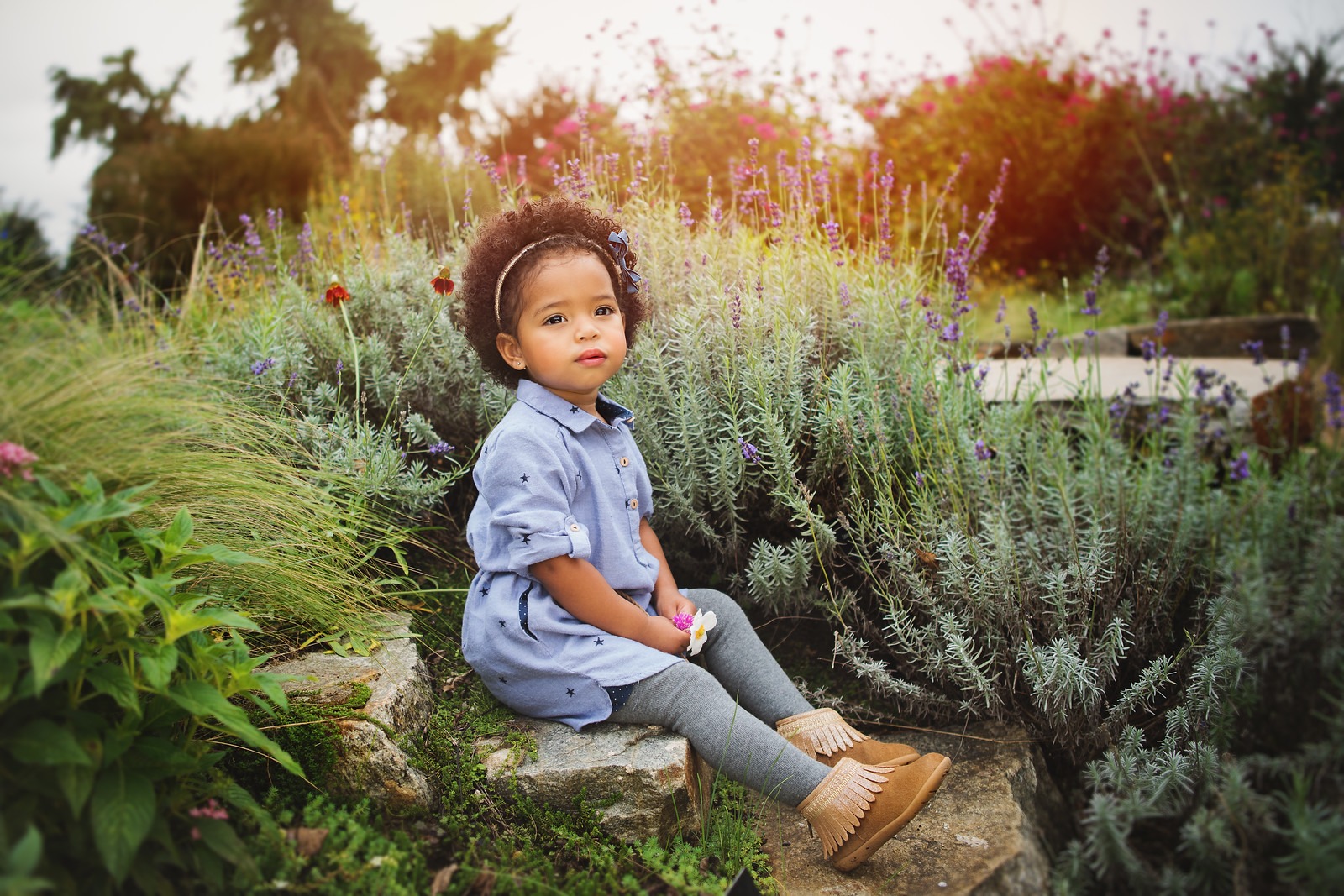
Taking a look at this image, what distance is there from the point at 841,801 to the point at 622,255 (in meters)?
1.59

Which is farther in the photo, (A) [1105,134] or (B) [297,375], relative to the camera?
(A) [1105,134]

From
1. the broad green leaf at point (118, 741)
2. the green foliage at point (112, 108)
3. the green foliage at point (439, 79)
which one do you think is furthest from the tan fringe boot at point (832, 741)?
the green foliage at point (439, 79)

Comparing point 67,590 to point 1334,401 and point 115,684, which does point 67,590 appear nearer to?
point 115,684

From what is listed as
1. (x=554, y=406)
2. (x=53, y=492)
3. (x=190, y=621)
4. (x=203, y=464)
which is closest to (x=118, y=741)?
(x=190, y=621)

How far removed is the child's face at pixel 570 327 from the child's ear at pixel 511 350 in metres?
0.05

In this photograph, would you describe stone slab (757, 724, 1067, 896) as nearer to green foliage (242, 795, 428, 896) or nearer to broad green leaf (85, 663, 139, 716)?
green foliage (242, 795, 428, 896)

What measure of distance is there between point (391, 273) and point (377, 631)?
1680mm

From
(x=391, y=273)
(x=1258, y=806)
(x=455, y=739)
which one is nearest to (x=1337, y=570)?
(x=1258, y=806)

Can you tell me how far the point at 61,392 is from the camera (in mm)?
1814

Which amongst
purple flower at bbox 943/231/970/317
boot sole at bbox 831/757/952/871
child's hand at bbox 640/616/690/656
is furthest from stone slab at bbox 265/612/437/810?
purple flower at bbox 943/231/970/317

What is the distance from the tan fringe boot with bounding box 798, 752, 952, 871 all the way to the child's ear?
4.37 ft

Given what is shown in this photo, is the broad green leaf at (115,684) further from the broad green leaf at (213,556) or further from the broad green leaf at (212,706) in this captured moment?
the broad green leaf at (213,556)

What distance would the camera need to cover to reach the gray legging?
2053 millimetres

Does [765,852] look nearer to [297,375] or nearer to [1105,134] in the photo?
[297,375]
